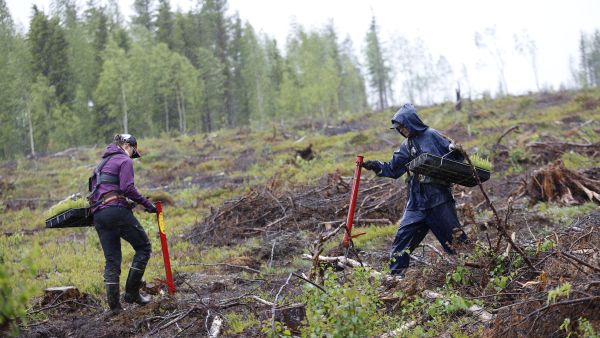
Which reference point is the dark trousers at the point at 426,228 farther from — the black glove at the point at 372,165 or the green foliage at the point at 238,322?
the green foliage at the point at 238,322

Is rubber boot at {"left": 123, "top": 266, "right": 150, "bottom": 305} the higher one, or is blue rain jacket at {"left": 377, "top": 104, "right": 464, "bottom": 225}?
blue rain jacket at {"left": 377, "top": 104, "right": 464, "bottom": 225}

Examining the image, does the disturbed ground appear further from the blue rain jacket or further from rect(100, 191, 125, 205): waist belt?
rect(100, 191, 125, 205): waist belt

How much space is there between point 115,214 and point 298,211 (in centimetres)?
517

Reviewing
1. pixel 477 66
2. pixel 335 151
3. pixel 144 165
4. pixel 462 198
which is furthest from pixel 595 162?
pixel 477 66

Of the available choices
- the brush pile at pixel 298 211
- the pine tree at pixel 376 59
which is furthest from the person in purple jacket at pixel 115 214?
the pine tree at pixel 376 59

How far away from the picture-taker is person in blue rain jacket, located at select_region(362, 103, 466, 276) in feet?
17.7

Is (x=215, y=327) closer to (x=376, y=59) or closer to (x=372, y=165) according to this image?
(x=372, y=165)

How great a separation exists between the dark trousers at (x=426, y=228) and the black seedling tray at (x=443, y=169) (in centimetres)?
32

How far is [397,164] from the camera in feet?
19.3

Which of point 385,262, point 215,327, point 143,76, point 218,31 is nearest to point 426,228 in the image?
point 385,262

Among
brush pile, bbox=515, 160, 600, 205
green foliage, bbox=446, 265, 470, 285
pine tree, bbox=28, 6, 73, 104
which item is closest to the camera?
green foliage, bbox=446, 265, 470, 285

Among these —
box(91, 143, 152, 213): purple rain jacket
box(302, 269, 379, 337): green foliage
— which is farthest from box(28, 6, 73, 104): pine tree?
box(302, 269, 379, 337): green foliage

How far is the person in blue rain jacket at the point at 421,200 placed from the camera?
540 cm

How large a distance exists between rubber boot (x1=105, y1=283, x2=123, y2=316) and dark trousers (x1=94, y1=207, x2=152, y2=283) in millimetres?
57
